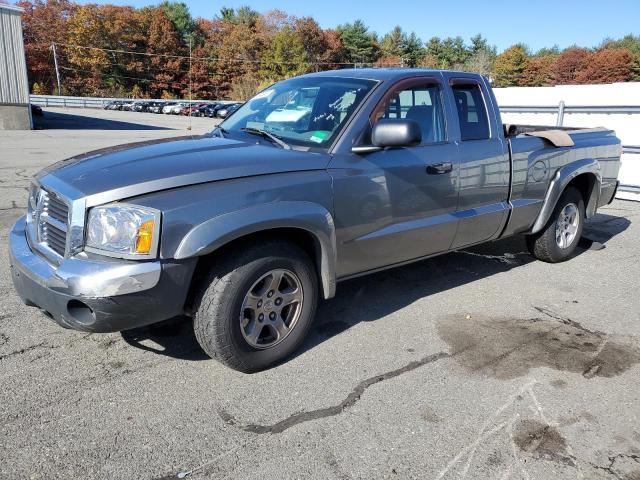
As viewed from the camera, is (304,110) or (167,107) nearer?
(304,110)

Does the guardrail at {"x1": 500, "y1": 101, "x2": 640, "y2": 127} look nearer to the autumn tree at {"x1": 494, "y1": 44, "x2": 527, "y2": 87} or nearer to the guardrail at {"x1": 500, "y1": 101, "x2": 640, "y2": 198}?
the guardrail at {"x1": 500, "y1": 101, "x2": 640, "y2": 198}

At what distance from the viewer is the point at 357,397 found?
3.13 metres

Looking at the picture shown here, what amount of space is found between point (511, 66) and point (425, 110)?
95891 mm

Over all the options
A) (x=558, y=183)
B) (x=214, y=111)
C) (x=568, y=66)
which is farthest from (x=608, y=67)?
(x=558, y=183)

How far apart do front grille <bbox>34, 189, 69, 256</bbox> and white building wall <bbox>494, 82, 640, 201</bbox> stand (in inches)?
386

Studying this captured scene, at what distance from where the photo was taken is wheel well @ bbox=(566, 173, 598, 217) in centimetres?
579

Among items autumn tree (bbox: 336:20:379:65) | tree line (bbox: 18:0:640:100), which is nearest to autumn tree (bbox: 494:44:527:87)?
tree line (bbox: 18:0:640:100)

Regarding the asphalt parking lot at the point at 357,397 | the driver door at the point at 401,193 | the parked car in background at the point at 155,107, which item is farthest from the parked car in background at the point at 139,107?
the driver door at the point at 401,193

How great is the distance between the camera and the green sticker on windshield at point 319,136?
3.63 m

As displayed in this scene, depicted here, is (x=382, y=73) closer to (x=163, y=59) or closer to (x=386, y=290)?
(x=386, y=290)

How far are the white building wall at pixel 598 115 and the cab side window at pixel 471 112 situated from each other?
6553 millimetres

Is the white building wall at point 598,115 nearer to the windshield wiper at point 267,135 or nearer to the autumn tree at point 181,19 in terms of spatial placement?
the windshield wiper at point 267,135

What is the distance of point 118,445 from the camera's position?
2.63 meters

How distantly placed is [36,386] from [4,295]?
1651 mm
